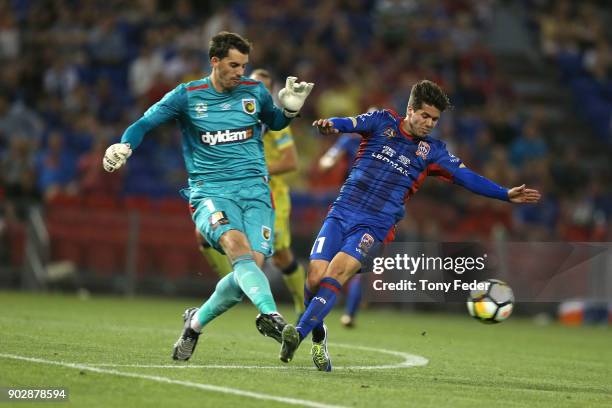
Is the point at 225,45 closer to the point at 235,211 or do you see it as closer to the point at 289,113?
the point at 289,113

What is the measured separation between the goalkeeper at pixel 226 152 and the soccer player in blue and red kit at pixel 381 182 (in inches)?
19.3

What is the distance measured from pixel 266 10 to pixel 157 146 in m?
4.11

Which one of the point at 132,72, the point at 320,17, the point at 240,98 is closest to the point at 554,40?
the point at 320,17

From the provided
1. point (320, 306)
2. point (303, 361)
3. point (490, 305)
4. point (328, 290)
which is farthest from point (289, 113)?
point (490, 305)

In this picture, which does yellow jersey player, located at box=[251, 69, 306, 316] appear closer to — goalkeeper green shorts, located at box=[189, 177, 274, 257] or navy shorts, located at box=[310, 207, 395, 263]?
navy shorts, located at box=[310, 207, 395, 263]

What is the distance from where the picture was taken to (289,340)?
793cm

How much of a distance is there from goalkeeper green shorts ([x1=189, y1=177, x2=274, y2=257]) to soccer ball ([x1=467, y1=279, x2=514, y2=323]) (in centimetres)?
196

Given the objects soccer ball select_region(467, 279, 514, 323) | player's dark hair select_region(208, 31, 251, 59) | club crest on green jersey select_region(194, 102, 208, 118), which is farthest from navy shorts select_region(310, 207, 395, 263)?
player's dark hair select_region(208, 31, 251, 59)

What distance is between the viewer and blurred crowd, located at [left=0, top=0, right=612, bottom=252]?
20.0 meters

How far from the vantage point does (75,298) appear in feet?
59.1

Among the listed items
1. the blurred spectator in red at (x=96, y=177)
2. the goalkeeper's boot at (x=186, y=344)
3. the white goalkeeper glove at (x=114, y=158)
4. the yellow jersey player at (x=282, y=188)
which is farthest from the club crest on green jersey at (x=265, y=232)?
the blurred spectator in red at (x=96, y=177)

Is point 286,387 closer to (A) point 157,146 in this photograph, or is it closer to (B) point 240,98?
(B) point 240,98

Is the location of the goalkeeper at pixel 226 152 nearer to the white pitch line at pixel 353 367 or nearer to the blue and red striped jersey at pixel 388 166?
the white pitch line at pixel 353 367

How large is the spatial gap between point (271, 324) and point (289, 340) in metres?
0.18
